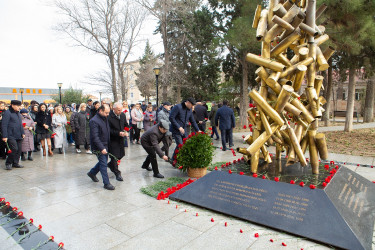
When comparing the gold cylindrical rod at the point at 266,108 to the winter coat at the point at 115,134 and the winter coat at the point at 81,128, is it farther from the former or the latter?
the winter coat at the point at 81,128

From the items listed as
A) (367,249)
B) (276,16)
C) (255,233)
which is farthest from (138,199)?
(276,16)

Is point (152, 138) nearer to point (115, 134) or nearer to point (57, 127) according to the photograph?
point (115, 134)

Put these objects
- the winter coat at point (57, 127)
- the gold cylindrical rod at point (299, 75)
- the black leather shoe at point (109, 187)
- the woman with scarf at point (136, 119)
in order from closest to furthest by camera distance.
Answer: the gold cylindrical rod at point (299, 75), the black leather shoe at point (109, 187), the winter coat at point (57, 127), the woman with scarf at point (136, 119)

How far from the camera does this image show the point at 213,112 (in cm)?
1248

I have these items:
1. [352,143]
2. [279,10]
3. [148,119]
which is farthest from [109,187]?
[352,143]

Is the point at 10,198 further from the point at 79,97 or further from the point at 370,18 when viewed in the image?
the point at 79,97

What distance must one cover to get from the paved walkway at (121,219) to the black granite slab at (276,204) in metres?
0.13

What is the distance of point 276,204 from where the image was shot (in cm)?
381

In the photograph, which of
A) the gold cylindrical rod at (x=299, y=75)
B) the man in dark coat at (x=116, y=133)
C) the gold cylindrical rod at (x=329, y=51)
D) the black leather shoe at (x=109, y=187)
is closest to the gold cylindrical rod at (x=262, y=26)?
the gold cylindrical rod at (x=299, y=75)

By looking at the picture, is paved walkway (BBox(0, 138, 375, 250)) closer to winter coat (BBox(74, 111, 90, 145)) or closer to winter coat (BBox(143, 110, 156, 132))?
winter coat (BBox(74, 111, 90, 145))

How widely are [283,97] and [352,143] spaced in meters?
8.44

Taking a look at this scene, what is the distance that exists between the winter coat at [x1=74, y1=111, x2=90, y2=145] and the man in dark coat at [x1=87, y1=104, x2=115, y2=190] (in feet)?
14.0

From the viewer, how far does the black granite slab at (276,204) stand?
332 centimetres

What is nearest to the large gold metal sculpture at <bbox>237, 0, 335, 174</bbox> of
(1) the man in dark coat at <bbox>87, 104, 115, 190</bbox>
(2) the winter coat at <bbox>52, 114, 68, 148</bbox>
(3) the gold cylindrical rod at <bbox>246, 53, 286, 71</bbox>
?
(3) the gold cylindrical rod at <bbox>246, 53, 286, 71</bbox>
